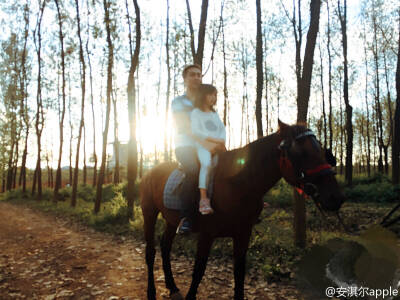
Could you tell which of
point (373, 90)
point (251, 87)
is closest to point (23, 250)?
point (251, 87)

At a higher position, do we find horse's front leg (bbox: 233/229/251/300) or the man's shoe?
the man's shoe

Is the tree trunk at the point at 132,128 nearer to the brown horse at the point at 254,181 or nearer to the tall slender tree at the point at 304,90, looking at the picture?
the tall slender tree at the point at 304,90

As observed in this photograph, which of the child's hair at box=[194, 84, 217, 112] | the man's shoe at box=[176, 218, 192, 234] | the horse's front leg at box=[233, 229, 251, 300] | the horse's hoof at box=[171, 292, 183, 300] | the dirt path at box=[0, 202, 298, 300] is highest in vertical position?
the child's hair at box=[194, 84, 217, 112]

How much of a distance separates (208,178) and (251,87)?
27.2m

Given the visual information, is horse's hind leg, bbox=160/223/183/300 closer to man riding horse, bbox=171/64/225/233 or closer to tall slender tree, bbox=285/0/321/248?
man riding horse, bbox=171/64/225/233

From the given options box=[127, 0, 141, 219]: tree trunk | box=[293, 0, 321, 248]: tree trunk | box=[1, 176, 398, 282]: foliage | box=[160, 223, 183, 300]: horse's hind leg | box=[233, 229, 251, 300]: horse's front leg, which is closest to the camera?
box=[233, 229, 251, 300]: horse's front leg

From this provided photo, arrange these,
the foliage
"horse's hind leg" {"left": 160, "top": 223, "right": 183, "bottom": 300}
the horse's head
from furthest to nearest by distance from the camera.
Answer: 1. the foliage
2. "horse's hind leg" {"left": 160, "top": 223, "right": 183, "bottom": 300}
3. the horse's head

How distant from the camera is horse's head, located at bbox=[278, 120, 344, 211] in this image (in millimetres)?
2531

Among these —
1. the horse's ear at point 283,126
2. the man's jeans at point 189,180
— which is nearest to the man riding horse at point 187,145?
the man's jeans at point 189,180

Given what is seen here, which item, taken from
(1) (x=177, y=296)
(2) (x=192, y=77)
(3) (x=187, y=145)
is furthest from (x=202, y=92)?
(1) (x=177, y=296)

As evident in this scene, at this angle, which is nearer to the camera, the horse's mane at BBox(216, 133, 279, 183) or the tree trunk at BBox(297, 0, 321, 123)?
the horse's mane at BBox(216, 133, 279, 183)

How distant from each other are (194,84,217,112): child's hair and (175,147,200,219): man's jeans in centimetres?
64

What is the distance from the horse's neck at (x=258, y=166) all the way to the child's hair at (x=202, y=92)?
86 centimetres

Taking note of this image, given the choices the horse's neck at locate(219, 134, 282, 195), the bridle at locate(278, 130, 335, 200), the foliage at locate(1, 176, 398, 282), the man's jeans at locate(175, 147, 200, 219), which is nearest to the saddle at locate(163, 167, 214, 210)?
the man's jeans at locate(175, 147, 200, 219)
